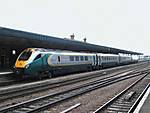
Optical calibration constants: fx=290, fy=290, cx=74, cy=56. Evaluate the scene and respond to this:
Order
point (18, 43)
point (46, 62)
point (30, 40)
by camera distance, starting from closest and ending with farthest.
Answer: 1. point (46, 62)
2. point (18, 43)
3. point (30, 40)

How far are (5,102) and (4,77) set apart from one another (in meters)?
12.0

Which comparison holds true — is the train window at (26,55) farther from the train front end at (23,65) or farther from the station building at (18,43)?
the station building at (18,43)

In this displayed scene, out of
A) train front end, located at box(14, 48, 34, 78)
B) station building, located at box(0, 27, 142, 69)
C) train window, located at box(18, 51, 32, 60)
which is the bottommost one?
train front end, located at box(14, 48, 34, 78)

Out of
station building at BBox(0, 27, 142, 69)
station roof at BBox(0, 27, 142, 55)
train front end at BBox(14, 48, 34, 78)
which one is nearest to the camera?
train front end at BBox(14, 48, 34, 78)

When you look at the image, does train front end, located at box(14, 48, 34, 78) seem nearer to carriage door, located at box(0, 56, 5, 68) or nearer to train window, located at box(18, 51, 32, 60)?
train window, located at box(18, 51, 32, 60)

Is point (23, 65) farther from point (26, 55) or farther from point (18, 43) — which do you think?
point (18, 43)

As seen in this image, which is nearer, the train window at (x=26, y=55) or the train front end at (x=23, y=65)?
the train front end at (x=23, y=65)

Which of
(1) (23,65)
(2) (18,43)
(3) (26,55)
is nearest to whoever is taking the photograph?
(1) (23,65)

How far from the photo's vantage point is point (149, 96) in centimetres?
1559

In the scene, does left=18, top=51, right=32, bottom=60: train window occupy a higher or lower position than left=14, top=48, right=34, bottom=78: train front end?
higher

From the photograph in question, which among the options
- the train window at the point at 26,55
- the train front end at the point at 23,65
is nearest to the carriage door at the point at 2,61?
the train window at the point at 26,55

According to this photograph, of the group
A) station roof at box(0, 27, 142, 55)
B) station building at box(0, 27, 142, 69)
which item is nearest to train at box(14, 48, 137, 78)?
station roof at box(0, 27, 142, 55)

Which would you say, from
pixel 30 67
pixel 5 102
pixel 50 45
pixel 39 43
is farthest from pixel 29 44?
pixel 5 102

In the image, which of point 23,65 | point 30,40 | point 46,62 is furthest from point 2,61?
point 23,65
